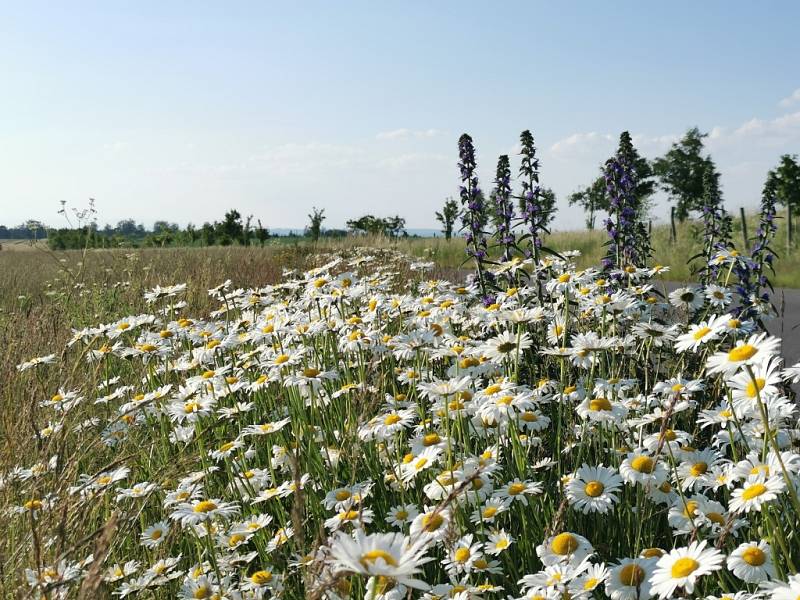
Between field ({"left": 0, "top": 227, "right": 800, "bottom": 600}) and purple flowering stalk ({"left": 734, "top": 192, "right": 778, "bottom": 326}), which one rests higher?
purple flowering stalk ({"left": 734, "top": 192, "right": 778, "bottom": 326})

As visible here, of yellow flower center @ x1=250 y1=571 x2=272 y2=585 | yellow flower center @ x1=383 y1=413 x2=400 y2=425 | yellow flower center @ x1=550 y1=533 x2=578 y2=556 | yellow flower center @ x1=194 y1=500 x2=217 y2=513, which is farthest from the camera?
yellow flower center @ x1=383 y1=413 x2=400 y2=425

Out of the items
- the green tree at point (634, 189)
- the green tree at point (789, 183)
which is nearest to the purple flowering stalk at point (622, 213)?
the green tree at point (634, 189)

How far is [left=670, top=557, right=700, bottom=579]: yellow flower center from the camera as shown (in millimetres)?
1532

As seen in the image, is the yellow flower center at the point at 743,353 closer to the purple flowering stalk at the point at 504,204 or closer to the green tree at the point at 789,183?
the purple flowering stalk at the point at 504,204

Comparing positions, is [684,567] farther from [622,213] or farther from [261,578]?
[622,213]

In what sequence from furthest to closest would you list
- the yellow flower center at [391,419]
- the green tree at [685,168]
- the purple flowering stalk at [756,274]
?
the green tree at [685,168] → the purple flowering stalk at [756,274] → the yellow flower center at [391,419]

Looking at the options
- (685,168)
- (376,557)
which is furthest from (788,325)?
(685,168)

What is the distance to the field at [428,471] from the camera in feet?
5.82

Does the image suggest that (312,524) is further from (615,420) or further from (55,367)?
(55,367)

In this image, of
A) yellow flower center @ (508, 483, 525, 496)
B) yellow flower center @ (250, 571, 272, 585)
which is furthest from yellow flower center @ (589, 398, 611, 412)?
yellow flower center @ (250, 571, 272, 585)

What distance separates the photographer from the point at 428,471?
2.66 m

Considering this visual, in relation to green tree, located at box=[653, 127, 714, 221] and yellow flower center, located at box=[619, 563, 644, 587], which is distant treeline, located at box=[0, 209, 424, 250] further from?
green tree, located at box=[653, 127, 714, 221]

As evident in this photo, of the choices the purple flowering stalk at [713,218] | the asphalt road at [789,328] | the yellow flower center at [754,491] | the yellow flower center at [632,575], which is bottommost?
the asphalt road at [789,328]

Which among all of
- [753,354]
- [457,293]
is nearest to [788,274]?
[457,293]
